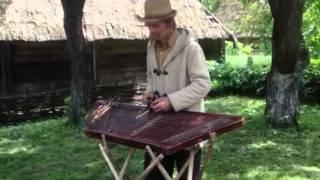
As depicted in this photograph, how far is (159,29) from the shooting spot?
12.4 ft

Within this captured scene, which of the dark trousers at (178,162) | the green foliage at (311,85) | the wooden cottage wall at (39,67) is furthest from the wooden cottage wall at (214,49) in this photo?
the dark trousers at (178,162)

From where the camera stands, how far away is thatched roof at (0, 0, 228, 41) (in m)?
15.2

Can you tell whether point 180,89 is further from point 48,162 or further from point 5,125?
point 5,125

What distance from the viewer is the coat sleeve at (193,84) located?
12.2ft

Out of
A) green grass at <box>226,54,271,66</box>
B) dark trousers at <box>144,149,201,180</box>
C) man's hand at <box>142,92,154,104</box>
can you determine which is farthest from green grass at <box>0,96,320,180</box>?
green grass at <box>226,54,271,66</box>

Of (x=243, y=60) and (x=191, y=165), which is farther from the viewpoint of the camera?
(x=243, y=60)

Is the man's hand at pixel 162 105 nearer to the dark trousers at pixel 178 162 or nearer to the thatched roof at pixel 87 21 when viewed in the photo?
the dark trousers at pixel 178 162

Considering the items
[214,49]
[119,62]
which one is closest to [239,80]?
[119,62]

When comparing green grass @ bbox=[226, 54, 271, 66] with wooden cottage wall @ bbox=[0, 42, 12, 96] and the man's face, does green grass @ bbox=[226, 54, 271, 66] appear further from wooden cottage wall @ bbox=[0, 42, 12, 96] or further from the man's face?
the man's face

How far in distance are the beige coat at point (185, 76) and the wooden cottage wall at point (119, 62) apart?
13.9 m

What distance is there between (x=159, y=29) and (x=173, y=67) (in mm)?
282

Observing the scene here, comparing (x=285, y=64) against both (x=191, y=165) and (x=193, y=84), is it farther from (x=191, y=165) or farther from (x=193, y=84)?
(x=191, y=165)

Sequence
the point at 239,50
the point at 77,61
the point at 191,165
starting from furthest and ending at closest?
the point at 239,50, the point at 77,61, the point at 191,165

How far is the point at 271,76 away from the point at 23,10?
8.90 m
